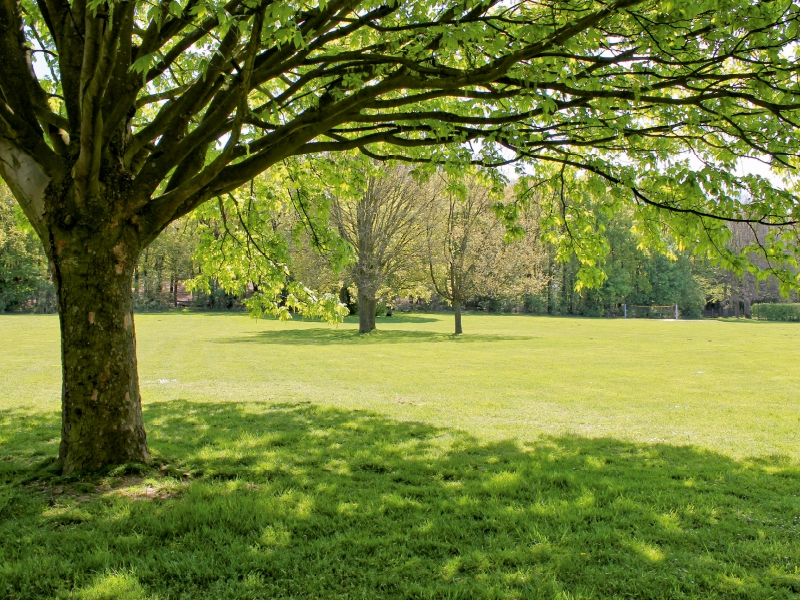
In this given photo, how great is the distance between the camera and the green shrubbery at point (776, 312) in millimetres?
59094

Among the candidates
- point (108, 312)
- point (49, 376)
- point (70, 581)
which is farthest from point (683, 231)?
point (49, 376)

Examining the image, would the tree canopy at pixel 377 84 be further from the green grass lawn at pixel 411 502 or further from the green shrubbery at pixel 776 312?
the green shrubbery at pixel 776 312

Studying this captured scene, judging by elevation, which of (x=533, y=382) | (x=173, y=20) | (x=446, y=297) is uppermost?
(x=173, y=20)

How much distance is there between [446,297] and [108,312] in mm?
28092

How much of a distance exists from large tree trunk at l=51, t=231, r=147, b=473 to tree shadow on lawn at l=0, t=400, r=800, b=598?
0.31 m

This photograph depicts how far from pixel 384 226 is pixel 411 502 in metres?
26.7

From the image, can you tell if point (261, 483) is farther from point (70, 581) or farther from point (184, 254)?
point (184, 254)

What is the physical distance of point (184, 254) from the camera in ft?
204

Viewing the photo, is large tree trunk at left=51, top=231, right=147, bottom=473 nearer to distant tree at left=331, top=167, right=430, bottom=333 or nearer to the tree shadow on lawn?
the tree shadow on lawn

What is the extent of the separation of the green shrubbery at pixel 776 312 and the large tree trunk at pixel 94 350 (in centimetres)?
7017

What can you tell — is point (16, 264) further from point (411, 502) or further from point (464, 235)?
point (411, 502)

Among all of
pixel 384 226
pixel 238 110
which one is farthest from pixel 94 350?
pixel 384 226

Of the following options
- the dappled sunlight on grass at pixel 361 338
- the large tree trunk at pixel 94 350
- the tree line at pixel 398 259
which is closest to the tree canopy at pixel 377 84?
the large tree trunk at pixel 94 350

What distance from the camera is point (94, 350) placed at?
16.4 ft
